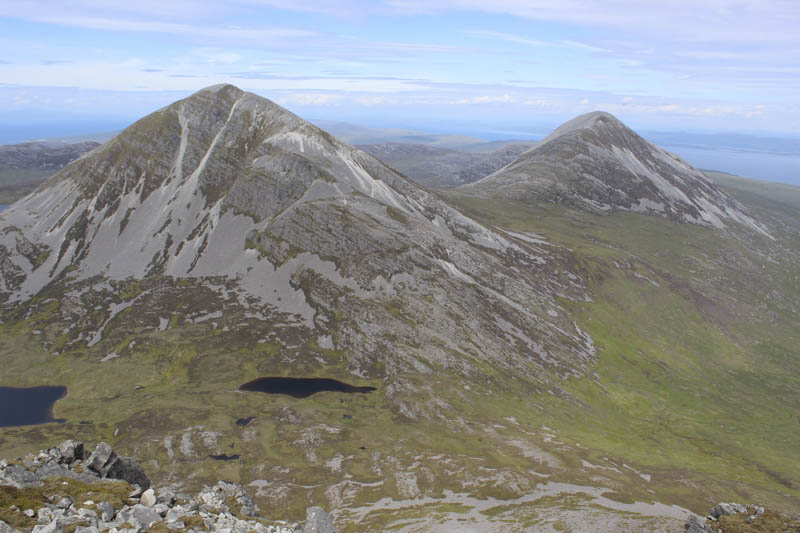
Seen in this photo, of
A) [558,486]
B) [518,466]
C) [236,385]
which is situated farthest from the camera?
[236,385]

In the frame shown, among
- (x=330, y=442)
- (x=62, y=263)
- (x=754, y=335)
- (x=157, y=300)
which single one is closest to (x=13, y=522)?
(x=330, y=442)

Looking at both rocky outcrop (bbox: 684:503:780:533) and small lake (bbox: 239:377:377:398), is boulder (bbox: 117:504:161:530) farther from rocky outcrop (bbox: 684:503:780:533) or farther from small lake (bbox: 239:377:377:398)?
small lake (bbox: 239:377:377:398)

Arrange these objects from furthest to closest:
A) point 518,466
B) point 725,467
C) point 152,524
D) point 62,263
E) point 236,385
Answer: point 62,263
point 236,385
point 725,467
point 518,466
point 152,524

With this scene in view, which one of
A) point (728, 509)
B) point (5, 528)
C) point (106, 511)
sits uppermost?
point (5, 528)

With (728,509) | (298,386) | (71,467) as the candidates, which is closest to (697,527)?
(728,509)

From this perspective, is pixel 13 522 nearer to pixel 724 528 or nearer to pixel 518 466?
pixel 724 528

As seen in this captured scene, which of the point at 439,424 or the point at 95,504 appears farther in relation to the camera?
the point at 439,424

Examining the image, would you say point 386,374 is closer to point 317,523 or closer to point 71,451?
point 317,523
